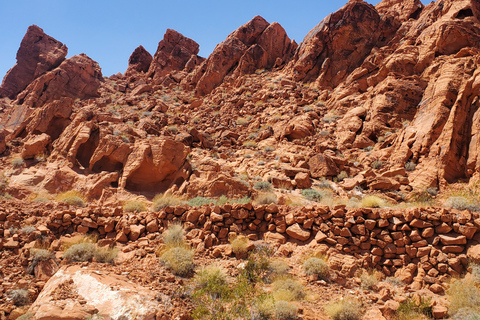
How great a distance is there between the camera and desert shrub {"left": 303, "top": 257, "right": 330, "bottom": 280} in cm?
628

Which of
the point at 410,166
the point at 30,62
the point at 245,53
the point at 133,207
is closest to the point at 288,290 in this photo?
the point at 133,207

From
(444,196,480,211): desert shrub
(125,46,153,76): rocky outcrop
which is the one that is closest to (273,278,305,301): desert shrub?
(444,196,480,211): desert shrub

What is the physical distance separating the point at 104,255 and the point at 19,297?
1607mm

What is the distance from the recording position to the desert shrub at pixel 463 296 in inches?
204

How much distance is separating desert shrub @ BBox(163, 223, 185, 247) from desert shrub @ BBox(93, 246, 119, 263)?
1144 mm

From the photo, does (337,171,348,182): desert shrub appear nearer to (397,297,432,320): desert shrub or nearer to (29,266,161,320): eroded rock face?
(397,297,432,320): desert shrub

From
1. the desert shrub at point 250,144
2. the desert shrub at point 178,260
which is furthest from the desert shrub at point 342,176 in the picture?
the desert shrub at point 178,260

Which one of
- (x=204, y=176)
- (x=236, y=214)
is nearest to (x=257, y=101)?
(x=204, y=176)

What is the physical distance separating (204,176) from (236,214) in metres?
3.92

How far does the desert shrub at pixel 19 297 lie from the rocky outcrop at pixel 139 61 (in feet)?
132

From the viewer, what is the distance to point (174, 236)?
7.13 m

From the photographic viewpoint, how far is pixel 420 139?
1291 centimetres

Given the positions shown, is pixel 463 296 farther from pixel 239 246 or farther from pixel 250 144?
pixel 250 144

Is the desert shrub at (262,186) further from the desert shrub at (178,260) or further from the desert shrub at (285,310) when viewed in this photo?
the desert shrub at (285,310)
